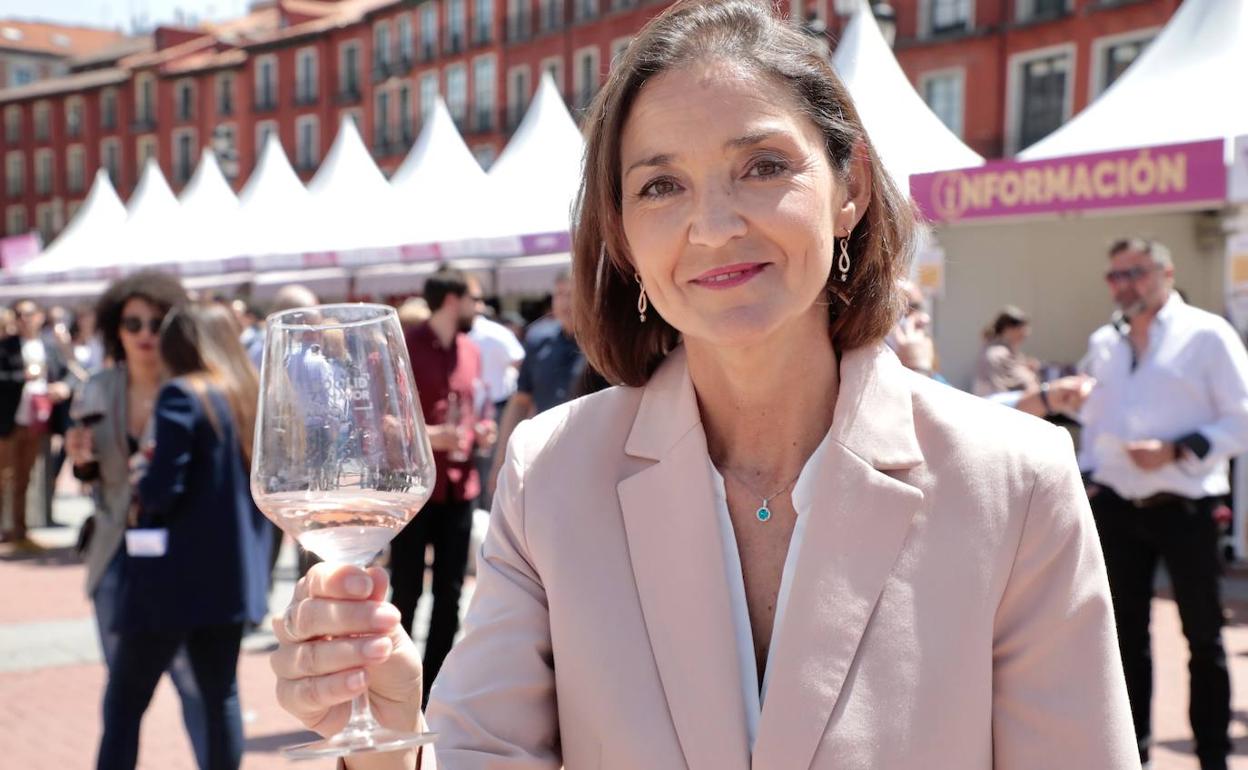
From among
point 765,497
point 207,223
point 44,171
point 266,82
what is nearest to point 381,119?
point 266,82

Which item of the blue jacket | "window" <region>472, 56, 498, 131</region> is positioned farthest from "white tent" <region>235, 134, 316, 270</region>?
"window" <region>472, 56, 498, 131</region>

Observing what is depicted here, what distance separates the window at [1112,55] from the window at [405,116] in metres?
31.0

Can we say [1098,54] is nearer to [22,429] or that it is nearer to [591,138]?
[22,429]

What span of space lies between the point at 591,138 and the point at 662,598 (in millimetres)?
645

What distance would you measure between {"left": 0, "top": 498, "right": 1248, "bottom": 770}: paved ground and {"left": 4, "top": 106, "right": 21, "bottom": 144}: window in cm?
7253

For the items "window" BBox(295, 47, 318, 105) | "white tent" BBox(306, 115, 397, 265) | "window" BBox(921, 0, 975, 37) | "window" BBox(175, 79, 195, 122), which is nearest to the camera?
"white tent" BBox(306, 115, 397, 265)

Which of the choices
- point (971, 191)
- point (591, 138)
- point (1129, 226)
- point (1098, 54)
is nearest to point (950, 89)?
point (1098, 54)

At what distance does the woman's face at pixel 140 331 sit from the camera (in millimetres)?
4914

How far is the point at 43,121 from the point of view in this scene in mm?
72312

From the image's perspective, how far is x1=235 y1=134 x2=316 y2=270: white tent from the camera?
1675cm

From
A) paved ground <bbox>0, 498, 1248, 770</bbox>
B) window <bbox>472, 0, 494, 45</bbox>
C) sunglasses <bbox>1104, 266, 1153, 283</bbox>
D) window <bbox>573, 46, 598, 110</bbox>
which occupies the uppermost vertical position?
window <bbox>472, 0, 494, 45</bbox>

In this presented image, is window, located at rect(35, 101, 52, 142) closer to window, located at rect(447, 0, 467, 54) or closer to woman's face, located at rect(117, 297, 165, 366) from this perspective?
window, located at rect(447, 0, 467, 54)

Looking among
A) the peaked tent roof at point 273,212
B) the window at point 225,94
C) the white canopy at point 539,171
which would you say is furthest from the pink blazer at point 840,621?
the window at point 225,94

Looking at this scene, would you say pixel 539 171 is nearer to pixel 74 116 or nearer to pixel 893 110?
pixel 893 110
